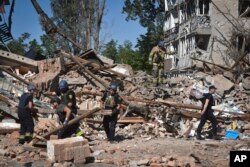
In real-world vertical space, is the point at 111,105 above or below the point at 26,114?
above

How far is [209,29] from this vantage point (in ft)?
93.2

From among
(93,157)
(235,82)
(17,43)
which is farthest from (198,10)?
(17,43)

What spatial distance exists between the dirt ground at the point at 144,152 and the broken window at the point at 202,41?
57.2ft

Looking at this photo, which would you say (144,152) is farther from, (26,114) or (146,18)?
(146,18)

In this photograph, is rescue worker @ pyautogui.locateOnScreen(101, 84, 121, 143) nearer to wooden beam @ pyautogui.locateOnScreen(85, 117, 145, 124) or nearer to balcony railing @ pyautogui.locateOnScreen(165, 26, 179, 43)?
wooden beam @ pyautogui.locateOnScreen(85, 117, 145, 124)

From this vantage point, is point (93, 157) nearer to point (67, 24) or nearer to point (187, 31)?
point (187, 31)

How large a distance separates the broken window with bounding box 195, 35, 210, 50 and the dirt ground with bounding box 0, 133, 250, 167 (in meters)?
17.4

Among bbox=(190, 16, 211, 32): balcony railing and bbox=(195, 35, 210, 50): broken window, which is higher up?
bbox=(190, 16, 211, 32): balcony railing

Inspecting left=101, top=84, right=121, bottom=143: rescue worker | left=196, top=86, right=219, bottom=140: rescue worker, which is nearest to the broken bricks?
left=101, top=84, right=121, bottom=143: rescue worker

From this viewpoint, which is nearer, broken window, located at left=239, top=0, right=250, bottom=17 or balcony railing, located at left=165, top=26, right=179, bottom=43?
broken window, located at left=239, top=0, right=250, bottom=17

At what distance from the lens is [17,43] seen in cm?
6219

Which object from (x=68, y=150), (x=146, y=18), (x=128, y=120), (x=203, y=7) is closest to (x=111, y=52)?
(x=146, y=18)

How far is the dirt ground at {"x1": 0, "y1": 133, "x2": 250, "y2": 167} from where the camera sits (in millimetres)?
8656

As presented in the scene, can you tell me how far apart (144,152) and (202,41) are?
65.9 ft
